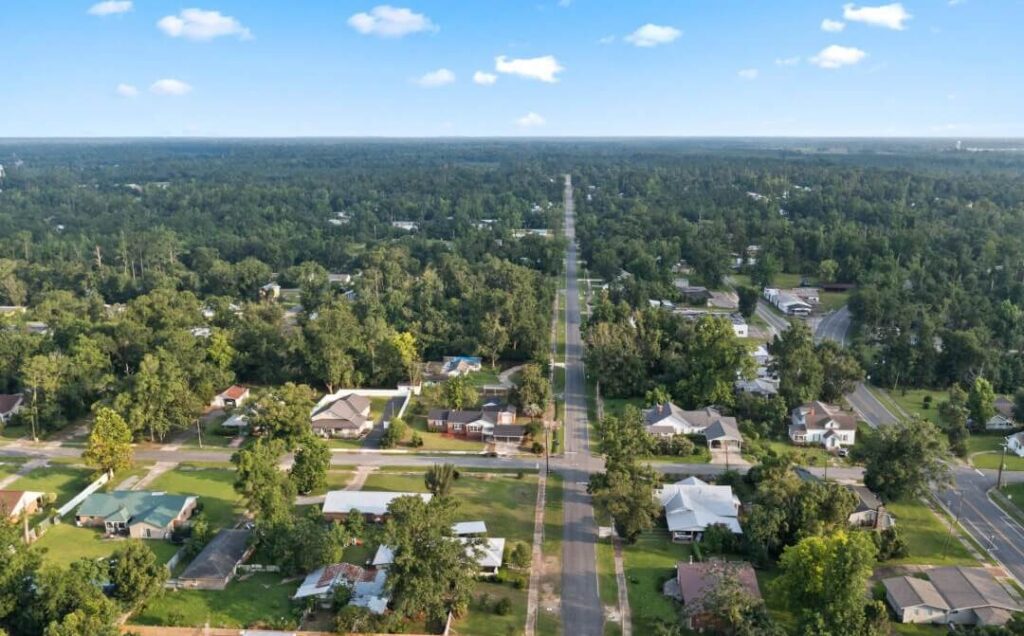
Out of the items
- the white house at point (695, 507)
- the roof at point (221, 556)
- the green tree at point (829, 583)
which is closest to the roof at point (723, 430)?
the white house at point (695, 507)

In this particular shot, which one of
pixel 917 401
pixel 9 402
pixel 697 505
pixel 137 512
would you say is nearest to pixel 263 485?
pixel 137 512

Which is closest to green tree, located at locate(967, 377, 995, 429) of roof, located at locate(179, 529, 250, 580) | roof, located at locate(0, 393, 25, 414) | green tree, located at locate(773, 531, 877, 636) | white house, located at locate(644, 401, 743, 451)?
white house, located at locate(644, 401, 743, 451)

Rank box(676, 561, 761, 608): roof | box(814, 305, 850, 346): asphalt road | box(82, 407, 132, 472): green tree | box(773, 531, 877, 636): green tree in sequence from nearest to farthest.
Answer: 1. box(773, 531, 877, 636): green tree
2. box(676, 561, 761, 608): roof
3. box(82, 407, 132, 472): green tree
4. box(814, 305, 850, 346): asphalt road

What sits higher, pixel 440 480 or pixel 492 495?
pixel 440 480

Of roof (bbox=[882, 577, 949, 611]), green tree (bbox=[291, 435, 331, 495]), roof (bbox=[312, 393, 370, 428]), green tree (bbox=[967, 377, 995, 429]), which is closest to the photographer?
roof (bbox=[882, 577, 949, 611])

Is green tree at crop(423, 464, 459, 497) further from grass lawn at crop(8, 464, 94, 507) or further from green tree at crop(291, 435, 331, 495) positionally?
grass lawn at crop(8, 464, 94, 507)

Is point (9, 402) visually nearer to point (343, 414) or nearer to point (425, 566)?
point (343, 414)

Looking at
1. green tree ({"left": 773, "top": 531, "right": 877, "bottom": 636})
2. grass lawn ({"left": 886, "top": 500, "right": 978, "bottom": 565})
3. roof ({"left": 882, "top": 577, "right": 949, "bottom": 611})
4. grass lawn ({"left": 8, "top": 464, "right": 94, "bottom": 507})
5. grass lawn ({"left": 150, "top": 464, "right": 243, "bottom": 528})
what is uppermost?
green tree ({"left": 773, "top": 531, "right": 877, "bottom": 636})
